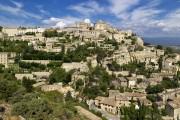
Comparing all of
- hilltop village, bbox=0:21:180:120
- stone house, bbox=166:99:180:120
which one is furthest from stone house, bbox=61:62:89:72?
stone house, bbox=166:99:180:120

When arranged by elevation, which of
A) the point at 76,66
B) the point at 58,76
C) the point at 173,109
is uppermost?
the point at 76,66

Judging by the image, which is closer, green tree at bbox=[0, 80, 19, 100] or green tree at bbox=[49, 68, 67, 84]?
green tree at bbox=[0, 80, 19, 100]

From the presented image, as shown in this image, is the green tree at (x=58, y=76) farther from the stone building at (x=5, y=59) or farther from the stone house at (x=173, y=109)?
the stone house at (x=173, y=109)

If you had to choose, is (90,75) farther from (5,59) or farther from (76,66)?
(5,59)

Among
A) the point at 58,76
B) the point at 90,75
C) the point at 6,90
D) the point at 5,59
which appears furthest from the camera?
the point at 5,59

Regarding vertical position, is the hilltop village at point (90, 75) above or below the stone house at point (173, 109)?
above

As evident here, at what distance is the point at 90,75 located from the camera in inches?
1225

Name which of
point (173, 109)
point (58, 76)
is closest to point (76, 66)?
point (58, 76)

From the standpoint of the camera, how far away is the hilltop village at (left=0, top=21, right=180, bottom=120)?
20.5 meters

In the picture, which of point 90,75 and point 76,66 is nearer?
point 90,75

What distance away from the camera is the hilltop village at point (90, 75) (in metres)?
20.5

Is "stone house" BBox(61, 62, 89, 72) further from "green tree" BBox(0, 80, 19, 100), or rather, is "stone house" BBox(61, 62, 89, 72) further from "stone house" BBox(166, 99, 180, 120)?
"green tree" BBox(0, 80, 19, 100)

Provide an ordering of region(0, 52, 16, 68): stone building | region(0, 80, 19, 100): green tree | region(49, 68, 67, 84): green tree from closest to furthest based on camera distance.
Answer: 1. region(0, 80, 19, 100): green tree
2. region(49, 68, 67, 84): green tree
3. region(0, 52, 16, 68): stone building

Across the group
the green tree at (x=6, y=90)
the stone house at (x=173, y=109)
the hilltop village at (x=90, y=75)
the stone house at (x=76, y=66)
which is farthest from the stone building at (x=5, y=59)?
the green tree at (x=6, y=90)
